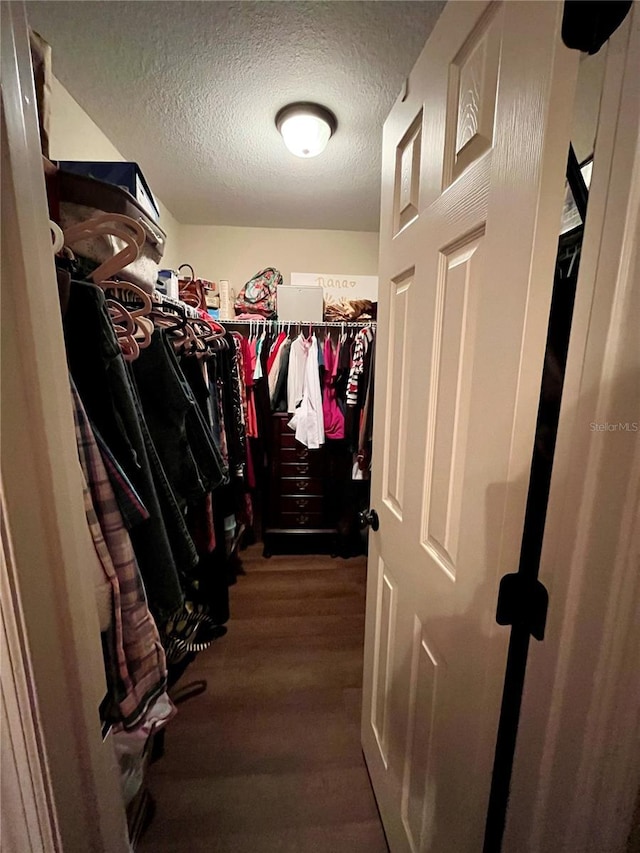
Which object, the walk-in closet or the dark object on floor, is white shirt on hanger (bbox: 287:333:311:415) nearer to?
the walk-in closet

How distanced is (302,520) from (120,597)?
1923mm

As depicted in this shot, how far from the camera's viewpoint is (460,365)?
618 millimetres

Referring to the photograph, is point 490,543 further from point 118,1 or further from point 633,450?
point 118,1

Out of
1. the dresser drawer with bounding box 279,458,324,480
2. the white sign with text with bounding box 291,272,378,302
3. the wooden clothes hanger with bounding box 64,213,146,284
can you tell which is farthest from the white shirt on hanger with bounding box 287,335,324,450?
the wooden clothes hanger with bounding box 64,213,146,284

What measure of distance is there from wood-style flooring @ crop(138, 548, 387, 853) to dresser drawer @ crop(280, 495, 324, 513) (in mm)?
661

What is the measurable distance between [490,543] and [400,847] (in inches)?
40.9

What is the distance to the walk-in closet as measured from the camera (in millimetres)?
411

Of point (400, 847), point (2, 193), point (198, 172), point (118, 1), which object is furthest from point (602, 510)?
point (198, 172)

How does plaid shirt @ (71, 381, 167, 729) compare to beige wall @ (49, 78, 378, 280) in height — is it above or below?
below

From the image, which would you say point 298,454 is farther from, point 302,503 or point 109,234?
point 109,234

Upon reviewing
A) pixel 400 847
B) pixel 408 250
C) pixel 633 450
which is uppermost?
pixel 408 250

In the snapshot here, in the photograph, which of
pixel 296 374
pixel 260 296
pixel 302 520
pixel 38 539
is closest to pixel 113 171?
pixel 38 539

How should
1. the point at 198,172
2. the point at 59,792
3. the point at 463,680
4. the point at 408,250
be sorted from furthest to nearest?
1. the point at 198,172
2. the point at 408,250
3. the point at 463,680
4. the point at 59,792

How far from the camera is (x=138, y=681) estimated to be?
2.20 feet
